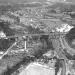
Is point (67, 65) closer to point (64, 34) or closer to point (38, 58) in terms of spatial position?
point (38, 58)

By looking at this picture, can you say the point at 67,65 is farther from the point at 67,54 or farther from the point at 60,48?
the point at 60,48

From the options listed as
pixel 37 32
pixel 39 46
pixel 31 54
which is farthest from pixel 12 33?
pixel 31 54

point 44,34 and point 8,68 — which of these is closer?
point 8,68

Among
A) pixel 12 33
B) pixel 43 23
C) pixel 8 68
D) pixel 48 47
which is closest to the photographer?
pixel 8 68

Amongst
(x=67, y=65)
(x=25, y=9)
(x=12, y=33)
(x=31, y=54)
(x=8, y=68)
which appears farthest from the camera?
(x=25, y=9)

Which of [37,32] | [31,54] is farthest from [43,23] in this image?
[31,54]

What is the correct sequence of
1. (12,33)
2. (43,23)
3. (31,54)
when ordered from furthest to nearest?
(43,23) < (12,33) < (31,54)
